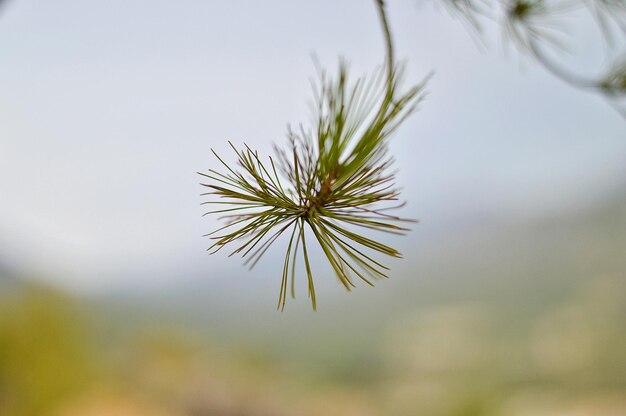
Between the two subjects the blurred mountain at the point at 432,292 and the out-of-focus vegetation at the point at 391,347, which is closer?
the out-of-focus vegetation at the point at 391,347

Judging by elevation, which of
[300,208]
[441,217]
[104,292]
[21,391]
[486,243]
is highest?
[441,217]

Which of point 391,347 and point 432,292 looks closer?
point 391,347

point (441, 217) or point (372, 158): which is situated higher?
point (441, 217)

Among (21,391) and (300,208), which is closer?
(300,208)

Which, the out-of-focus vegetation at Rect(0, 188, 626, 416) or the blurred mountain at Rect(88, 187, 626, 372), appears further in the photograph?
the blurred mountain at Rect(88, 187, 626, 372)

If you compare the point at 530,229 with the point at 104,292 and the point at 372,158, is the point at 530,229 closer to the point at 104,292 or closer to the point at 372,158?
the point at 104,292

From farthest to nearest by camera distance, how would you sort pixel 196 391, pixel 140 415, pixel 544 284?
pixel 544 284, pixel 140 415, pixel 196 391

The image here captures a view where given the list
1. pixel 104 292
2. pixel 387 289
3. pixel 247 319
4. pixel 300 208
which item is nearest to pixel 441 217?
pixel 387 289

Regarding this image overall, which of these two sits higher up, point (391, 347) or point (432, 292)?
point (432, 292)
